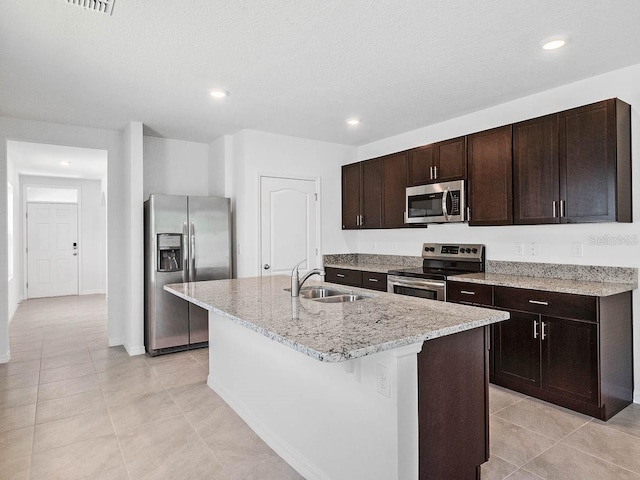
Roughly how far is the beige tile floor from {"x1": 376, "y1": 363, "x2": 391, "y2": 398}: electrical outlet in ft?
2.99

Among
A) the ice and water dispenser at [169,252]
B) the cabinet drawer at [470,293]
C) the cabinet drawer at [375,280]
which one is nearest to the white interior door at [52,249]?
the ice and water dispenser at [169,252]

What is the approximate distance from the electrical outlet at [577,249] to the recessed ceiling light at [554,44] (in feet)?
5.09

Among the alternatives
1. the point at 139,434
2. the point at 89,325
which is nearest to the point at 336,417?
the point at 139,434

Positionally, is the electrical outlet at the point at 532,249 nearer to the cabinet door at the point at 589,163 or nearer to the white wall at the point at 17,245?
the cabinet door at the point at 589,163

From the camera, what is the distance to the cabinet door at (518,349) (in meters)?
2.93

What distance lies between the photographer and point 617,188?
9.02 ft

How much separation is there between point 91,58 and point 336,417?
274 cm

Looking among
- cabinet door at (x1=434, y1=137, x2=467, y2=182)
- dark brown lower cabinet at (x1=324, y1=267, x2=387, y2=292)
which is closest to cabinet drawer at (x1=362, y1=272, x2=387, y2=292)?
dark brown lower cabinet at (x1=324, y1=267, x2=387, y2=292)

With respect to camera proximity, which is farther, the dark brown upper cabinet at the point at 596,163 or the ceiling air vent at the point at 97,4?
the dark brown upper cabinet at the point at 596,163

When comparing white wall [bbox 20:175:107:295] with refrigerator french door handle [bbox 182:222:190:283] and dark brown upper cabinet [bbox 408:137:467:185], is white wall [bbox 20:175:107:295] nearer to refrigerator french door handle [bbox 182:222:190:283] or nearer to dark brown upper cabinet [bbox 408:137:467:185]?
refrigerator french door handle [bbox 182:222:190:283]

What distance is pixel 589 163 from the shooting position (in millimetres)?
2867

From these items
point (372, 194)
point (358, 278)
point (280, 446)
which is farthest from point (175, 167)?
point (280, 446)

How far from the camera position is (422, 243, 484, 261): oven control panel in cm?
391

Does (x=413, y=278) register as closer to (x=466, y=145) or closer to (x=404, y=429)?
(x=466, y=145)
